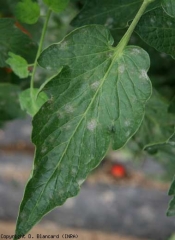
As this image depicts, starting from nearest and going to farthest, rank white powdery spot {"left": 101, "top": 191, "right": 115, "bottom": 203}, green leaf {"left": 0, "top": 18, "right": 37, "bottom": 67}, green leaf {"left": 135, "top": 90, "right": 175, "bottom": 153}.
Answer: green leaf {"left": 0, "top": 18, "right": 37, "bottom": 67}, green leaf {"left": 135, "top": 90, "right": 175, "bottom": 153}, white powdery spot {"left": 101, "top": 191, "right": 115, "bottom": 203}

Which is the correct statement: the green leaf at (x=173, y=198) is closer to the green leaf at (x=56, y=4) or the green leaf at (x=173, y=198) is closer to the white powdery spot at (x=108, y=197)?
the green leaf at (x=56, y=4)

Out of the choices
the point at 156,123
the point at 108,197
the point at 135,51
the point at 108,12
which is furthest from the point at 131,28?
the point at 108,197

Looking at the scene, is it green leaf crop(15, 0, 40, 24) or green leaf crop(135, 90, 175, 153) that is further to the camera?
green leaf crop(135, 90, 175, 153)

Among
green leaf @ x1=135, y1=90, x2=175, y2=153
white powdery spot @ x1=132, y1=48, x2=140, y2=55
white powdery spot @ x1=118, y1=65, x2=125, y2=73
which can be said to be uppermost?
white powdery spot @ x1=132, y1=48, x2=140, y2=55

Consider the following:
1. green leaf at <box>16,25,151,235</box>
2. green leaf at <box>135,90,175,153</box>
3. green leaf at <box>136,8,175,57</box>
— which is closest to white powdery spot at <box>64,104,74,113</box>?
green leaf at <box>16,25,151,235</box>

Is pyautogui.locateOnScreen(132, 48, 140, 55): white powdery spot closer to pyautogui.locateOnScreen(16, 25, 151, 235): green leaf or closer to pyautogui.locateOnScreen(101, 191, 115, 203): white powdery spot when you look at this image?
pyautogui.locateOnScreen(16, 25, 151, 235): green leaf

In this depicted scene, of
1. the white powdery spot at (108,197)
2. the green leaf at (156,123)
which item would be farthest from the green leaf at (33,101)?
the white powdery spot at (108,197)

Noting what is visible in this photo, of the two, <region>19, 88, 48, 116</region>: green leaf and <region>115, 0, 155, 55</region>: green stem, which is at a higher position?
<region>115, 0, 155, 55</region>: green stem
